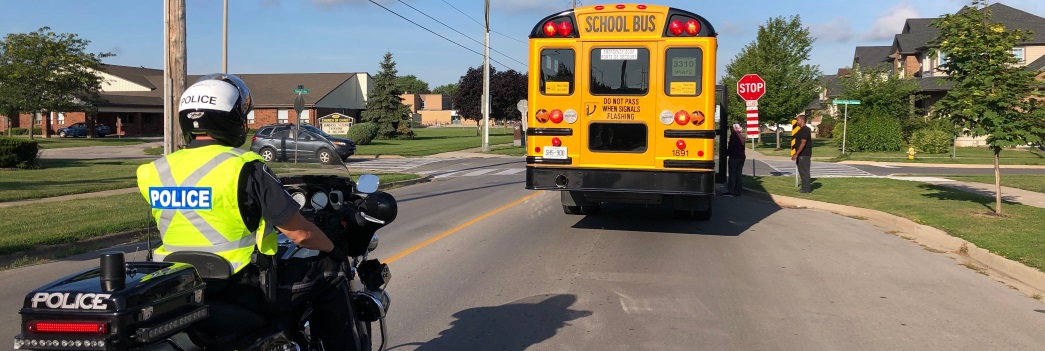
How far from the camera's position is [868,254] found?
10.4m

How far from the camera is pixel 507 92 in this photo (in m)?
79.1

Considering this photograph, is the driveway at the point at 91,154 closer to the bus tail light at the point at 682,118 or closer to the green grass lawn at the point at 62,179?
the green grass lawn at the point at 62,179

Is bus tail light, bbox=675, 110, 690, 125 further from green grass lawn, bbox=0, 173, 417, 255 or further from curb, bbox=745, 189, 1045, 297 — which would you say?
green grass lawn, bbox=0, 173, 417, 255

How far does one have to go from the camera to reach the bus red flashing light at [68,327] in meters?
2.43

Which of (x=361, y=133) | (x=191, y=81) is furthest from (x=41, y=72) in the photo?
(x=361, y=133)

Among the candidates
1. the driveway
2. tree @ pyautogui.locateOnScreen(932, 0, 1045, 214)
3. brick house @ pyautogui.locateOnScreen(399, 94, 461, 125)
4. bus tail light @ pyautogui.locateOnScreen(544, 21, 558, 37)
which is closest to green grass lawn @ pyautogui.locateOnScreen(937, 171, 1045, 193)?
tree @ pyautogui.locateOnScreen(932, 0, 1045, 214)

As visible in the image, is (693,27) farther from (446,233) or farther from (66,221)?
(66,221)

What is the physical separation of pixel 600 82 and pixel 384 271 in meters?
7.50

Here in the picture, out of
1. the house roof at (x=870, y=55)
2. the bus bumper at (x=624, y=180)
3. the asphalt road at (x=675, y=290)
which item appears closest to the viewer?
the asphalt road at (x=675, y=290)

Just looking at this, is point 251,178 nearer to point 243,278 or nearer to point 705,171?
point 243,278

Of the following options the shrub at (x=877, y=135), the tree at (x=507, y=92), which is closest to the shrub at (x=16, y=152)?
the shrub at (x=877, y=135)

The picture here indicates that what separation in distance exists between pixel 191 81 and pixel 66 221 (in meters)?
53.3

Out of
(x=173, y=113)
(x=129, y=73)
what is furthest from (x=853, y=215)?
(x=129, y=73)

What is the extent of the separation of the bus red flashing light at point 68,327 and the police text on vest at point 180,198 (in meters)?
0.65
